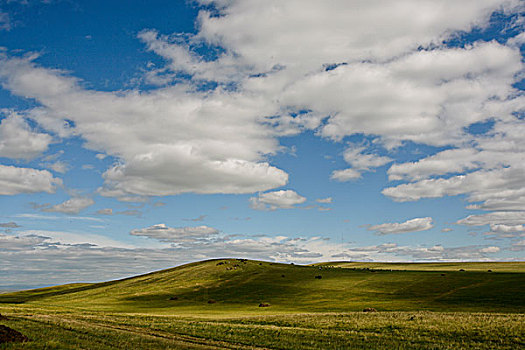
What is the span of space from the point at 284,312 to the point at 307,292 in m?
32.5

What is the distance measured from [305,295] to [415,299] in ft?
80.4

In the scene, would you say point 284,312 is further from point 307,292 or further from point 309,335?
point 307,292

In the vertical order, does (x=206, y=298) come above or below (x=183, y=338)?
below

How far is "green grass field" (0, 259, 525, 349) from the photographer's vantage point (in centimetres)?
2841

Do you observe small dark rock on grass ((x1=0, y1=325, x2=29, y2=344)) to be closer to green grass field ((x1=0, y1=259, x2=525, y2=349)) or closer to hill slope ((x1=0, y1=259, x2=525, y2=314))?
green grass field ((x1=0, y1=259, x2=525, y2=349))

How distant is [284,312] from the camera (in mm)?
61812

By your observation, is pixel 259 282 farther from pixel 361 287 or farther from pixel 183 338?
pixel 183 338

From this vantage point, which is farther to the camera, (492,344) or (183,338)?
(183,338)

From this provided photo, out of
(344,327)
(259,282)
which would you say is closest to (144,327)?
(344,327)

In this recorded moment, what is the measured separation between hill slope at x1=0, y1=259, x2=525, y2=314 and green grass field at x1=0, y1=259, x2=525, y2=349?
0.76 feet

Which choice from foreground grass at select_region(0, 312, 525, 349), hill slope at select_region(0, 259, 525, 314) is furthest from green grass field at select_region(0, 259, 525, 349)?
hill slope at select_region(0, 259, 525, 314)

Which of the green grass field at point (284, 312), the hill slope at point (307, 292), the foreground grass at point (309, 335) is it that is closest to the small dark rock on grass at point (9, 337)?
the green grass field at point (284, 312)

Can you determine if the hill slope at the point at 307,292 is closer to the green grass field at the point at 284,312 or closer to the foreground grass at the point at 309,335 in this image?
the green grass field at the point at 284,312

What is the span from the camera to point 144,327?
1479 inches
